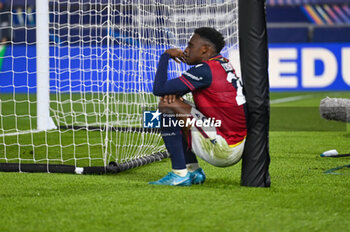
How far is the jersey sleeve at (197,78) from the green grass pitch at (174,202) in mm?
654

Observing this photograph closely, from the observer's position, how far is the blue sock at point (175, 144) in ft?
12.4

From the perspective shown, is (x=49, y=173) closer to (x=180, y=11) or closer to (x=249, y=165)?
(x=249, y=165)

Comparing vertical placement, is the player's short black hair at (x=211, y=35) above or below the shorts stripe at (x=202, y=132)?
above

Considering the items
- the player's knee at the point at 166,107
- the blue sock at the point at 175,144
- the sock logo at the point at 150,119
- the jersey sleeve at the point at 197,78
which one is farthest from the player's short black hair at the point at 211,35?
the sock logo at the point at 150,119

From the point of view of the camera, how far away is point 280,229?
2674 millimetres

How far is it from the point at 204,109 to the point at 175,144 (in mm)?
297

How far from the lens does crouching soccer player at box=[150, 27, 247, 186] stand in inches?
144

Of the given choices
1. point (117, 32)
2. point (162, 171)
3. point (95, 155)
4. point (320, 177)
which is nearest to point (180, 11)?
point (117, 32)

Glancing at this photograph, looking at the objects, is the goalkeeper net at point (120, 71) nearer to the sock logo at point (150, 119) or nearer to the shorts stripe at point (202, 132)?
the sock logo at point (150, 119)

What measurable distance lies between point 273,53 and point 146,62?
42.2 ft

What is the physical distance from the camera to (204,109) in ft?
12.3

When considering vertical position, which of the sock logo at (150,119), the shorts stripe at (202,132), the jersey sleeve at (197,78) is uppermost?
the jersey sleeve at (197,78)

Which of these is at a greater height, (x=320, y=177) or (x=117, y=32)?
(x=117, y=32)

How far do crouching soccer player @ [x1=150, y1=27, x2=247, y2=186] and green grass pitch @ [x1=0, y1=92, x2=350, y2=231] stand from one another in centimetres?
24
